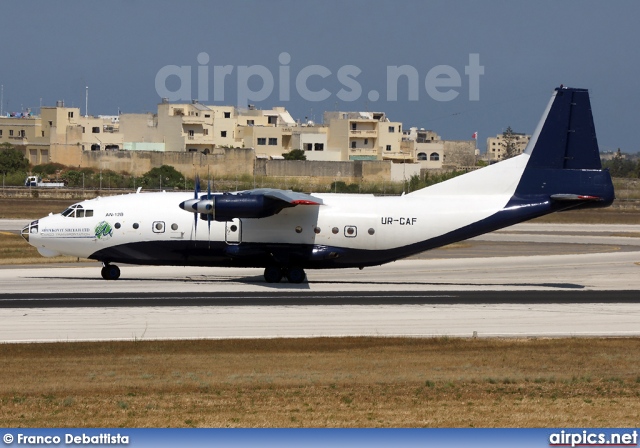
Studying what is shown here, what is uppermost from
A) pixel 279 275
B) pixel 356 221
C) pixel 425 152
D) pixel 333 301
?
pixel 425 152

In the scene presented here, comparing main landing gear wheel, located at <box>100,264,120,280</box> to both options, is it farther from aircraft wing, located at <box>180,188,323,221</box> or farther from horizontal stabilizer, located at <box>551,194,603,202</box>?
horizontal stabilizer, located at <box>551,194,603,202</box>

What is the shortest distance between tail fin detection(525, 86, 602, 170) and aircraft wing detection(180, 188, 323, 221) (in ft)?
29.7

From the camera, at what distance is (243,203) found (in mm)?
34562

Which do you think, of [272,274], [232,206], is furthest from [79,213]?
[272,274]

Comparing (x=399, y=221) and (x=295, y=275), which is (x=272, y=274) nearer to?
(x=295, y=275)

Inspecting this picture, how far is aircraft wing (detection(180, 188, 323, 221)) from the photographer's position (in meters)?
34.2

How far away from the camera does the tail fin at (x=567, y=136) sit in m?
35.7

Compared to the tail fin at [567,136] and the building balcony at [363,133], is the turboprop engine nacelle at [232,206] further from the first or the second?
the building balcony at [363,133]

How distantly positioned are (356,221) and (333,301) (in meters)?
5.58

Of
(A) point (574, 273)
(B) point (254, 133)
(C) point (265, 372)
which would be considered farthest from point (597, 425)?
(B) point (254, 133)

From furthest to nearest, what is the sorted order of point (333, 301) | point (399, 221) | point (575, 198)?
1. point (399, 221)
2. point (575, 198)
3. point (333, 301)

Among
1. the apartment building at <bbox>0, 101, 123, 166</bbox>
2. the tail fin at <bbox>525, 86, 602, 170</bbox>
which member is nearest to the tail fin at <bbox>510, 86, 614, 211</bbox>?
the tail fin at <bbox>525, 86, 602, 170</bbox>

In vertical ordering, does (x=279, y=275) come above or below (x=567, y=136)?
below

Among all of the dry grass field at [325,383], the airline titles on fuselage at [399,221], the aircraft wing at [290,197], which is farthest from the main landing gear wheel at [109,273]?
the dry grass field at [325,383]
